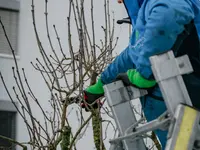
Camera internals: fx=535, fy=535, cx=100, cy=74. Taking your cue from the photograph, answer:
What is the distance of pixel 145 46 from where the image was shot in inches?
96.8

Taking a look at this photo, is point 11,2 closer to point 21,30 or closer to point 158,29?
point 21,30

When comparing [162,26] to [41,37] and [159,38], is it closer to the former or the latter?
[159,38]

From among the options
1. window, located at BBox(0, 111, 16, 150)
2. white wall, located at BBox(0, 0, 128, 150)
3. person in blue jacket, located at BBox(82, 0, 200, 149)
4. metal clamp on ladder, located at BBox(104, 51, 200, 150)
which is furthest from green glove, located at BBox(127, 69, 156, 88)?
window, located at BBox(0, 111, 16, 150)

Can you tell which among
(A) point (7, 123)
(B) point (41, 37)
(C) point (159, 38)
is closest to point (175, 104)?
(C) point (159, 38)

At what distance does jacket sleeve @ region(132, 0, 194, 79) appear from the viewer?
7.94ft

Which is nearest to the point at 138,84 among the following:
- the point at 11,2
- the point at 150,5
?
the point at 150,5

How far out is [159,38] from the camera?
2.43 meters

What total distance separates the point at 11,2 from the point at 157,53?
7573 millimetres

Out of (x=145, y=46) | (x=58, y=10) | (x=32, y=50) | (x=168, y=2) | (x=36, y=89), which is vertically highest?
(x=58, y=10)

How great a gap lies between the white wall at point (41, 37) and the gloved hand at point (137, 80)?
21.3 feet

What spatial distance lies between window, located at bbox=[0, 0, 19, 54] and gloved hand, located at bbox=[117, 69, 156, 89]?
23.2 ft

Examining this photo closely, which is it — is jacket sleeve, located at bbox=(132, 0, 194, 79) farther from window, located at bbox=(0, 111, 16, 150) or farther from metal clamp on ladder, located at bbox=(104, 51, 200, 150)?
window, located at bbox=(0, 111, 16, 150)

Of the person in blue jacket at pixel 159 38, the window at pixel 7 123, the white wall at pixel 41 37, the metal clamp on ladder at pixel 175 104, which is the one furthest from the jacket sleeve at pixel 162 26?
the window at pixel 7 123

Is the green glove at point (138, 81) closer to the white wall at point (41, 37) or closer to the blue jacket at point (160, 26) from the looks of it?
the blue jacket at point (160, 26)
